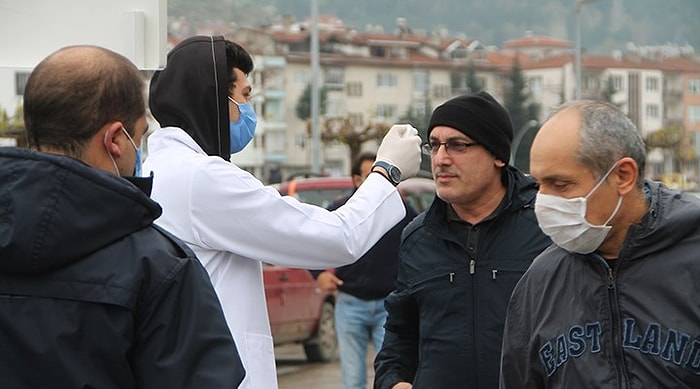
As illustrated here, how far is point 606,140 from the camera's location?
3.44 meters

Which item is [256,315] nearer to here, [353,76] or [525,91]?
[525,91]

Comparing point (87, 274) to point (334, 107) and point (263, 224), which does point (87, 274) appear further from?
point (334, 107)

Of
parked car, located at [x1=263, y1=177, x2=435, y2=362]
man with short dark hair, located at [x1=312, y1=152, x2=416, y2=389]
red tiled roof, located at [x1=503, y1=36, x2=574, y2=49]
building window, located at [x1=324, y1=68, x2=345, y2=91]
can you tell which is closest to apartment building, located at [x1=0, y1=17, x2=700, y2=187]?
building window, located at [x1=324, y1=68, x2=345, y2=91]

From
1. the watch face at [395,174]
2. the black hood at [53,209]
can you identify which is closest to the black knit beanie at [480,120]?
the watch face at [395,174]

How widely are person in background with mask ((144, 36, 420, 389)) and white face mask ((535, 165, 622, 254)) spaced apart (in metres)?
0.73

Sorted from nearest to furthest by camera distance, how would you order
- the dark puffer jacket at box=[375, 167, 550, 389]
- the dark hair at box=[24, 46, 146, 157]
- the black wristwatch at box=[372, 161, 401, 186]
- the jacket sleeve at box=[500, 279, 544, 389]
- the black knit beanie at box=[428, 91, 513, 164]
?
the dark hair at box=[24, 46, 146, 157] < the jacket sleeve at box=[500, 279, 544, 389] < the black wristwatch at box=[372, 161, 401, 186] < the dark puffer jacket at box=[375, 167, 550, 389] < the black knit beanie at box=[428, 91, 513, 164]

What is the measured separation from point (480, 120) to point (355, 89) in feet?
413

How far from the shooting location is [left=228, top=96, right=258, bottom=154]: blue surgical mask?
14.2ft

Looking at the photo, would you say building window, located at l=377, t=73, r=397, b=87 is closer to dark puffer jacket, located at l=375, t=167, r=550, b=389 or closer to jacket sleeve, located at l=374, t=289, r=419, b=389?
jacket sleeve, located at l=374, t=289, r=419, b=389

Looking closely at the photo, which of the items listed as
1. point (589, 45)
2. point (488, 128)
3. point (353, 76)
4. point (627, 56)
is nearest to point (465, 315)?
point (488, 128)

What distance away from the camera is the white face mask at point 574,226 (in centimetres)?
340

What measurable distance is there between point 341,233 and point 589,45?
15829 cm

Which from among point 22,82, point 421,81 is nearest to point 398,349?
point 22,82

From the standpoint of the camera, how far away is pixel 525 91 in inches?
4518
